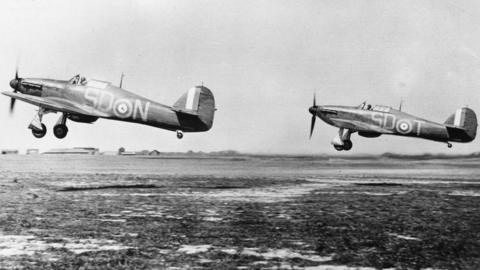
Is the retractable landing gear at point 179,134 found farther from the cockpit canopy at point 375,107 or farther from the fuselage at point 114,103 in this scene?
the cockpit canopy at point 375,107

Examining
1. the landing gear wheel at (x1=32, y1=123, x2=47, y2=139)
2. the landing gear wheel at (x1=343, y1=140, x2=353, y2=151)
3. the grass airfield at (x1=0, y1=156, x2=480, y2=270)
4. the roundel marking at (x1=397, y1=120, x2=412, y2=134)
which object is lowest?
the grass airfield at (x1=0, y1=156, x2=480, y2=270)

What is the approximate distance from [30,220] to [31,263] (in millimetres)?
3674

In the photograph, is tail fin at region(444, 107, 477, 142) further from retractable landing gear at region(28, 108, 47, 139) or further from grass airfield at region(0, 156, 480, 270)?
retractable landing gear at region(28, 108, 47, 139)

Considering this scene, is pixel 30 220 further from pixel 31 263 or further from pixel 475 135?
pixel 475 135

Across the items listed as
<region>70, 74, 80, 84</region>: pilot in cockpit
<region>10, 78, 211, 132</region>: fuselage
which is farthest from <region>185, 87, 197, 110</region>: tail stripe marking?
<region>70, 74, 80, 84</region>: pilot in cockpit

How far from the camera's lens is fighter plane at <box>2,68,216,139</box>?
2370 centimetres

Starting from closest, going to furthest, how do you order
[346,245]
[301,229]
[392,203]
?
[346,245] < [301,229] < [392,203]

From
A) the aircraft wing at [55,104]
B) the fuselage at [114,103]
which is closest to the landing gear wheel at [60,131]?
the aircraft wing at [55,104]

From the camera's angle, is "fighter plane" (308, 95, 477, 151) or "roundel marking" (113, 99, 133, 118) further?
"fighter plane" (308, 95, 477, 151)

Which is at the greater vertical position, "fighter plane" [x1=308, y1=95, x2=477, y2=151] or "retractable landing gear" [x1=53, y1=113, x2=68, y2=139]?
"fighter plane" [x1=308, y1=95, x2=477, y2=151]

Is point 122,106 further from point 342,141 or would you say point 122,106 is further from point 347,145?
point 347,145

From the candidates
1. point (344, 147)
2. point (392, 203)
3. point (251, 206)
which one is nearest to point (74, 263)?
point (251, 206)

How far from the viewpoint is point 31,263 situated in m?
6.51

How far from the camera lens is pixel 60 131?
22859mm
